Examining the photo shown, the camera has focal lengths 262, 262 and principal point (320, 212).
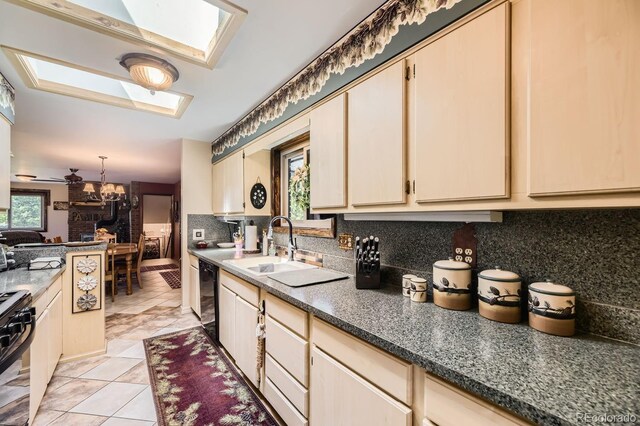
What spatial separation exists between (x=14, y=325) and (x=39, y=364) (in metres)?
0.71

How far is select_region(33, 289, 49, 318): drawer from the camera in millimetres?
1614

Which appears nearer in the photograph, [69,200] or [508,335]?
[508,335]

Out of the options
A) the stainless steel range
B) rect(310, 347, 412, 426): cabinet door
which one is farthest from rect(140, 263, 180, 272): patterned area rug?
rect(310, 347, 412, 426): cabinet door

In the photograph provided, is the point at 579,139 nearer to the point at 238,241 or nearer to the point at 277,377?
the point at 277,377

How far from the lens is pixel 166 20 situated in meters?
1.58

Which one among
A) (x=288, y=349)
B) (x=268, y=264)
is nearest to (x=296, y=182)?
(x=268, y=264)

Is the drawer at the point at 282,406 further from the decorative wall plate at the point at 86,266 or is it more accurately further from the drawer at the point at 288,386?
the decorative wall plate at the point at 86,266

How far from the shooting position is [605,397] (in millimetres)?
582

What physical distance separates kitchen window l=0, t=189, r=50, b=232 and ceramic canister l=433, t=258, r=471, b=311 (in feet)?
35.0

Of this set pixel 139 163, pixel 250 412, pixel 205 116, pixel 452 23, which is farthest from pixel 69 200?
pixel 452 23

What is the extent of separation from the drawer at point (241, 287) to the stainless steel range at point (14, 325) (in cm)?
109

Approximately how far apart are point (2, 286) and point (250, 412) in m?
1.75

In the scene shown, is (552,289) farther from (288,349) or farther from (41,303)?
(41,303)

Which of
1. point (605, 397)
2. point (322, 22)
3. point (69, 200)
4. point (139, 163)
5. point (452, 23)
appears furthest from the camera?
point (69, 200)
